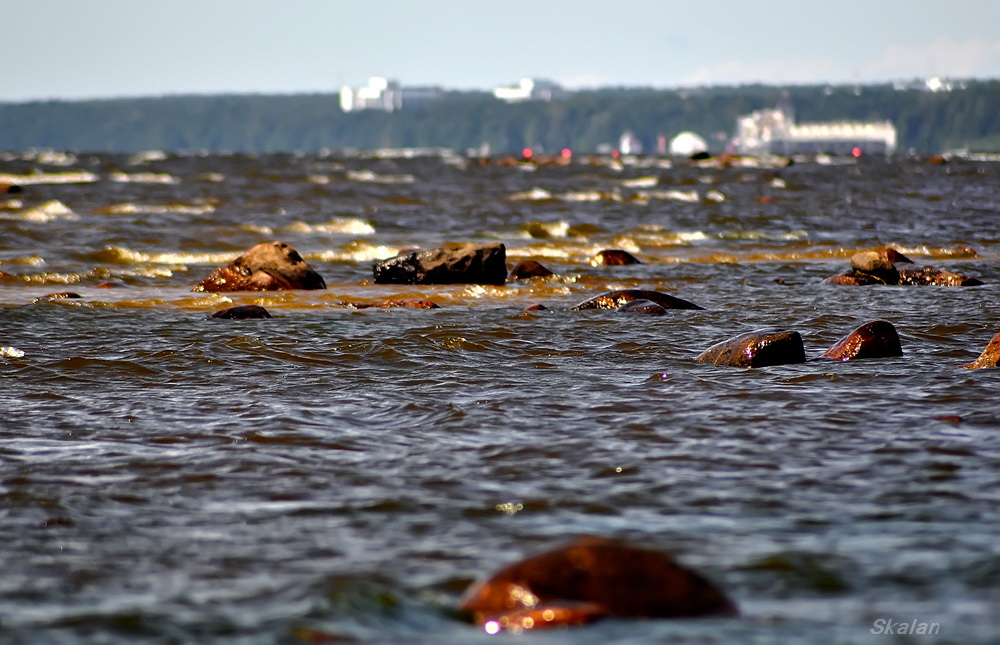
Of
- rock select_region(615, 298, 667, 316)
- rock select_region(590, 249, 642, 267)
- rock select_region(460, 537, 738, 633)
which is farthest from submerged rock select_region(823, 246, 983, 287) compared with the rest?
rock select_region(460, 537, 738, 633)

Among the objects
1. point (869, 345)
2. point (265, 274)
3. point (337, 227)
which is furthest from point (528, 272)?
point (337, 227)

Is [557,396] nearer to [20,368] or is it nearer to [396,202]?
[20,368]

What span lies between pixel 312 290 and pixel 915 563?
10296 millimetres

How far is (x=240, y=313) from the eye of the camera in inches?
422

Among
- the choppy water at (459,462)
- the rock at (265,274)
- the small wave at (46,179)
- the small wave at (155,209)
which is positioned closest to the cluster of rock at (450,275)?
the rock at (265,274)

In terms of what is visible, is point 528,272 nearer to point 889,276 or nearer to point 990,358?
point 889,276

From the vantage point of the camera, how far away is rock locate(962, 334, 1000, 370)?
25.1 feet

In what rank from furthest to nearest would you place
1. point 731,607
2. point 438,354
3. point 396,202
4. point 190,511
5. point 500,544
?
point 396,202 < point 438,354 < point 190,511 < point 500,544 < point 731,607

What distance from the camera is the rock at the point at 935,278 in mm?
13594

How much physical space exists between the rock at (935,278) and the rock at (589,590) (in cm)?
1094

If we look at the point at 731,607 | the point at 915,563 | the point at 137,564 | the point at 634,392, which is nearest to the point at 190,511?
the point at 137,564

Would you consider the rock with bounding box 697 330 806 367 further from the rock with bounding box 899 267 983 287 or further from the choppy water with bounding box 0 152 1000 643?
the rock with bounding box 899 267 983 287

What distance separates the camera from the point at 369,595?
142 inches

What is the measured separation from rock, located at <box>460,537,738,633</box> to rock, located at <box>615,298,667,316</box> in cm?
763
